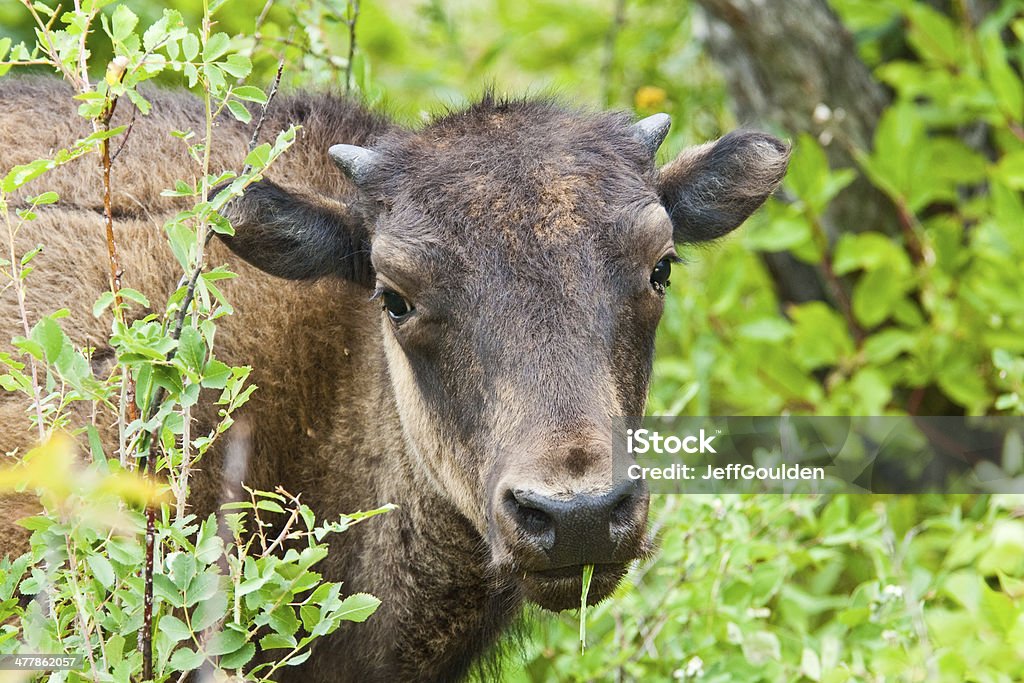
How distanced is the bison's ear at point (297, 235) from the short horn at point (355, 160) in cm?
19

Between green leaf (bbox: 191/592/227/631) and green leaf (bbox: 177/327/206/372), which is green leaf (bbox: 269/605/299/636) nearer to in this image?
green leaf (bbox: 191/592/227/631)

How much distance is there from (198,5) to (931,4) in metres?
6.44

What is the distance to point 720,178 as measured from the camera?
598 cm

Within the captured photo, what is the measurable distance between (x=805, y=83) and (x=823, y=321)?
1.90 meters

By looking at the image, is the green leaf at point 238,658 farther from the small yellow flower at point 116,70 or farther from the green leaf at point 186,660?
the small yellow flower at point 116,70

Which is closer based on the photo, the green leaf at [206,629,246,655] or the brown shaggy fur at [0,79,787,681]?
the green leaf at [206,629,246,655]

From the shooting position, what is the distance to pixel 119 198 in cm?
600

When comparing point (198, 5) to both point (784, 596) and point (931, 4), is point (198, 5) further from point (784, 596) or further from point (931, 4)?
point (784, 596)

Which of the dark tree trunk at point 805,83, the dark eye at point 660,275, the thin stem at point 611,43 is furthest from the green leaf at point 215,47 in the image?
the thin stem at point 611,43

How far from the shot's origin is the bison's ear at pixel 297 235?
17.8 feet

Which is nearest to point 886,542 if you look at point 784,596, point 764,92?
point 784,596

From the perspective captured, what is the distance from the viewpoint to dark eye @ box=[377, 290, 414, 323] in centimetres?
522

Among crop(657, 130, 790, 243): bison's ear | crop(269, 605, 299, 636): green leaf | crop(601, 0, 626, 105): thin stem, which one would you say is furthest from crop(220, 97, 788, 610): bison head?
crop(601, 0, 626, 105): thin stem

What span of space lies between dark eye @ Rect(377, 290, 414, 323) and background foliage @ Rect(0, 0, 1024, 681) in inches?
63.3
